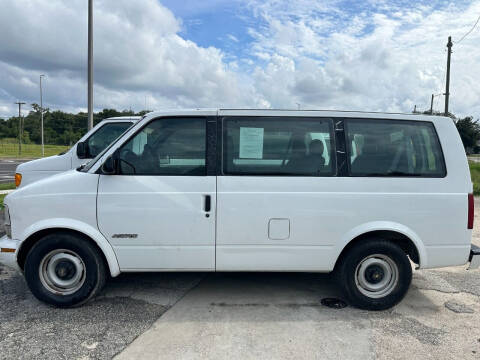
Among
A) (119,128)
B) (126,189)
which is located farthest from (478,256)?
(119,128)

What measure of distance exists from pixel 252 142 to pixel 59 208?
2031 mm

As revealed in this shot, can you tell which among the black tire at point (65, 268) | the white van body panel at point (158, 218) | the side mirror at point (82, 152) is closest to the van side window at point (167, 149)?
the white van body panel at point (158, 218)

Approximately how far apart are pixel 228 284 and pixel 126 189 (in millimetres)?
1776

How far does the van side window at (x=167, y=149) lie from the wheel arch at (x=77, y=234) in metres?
0.70

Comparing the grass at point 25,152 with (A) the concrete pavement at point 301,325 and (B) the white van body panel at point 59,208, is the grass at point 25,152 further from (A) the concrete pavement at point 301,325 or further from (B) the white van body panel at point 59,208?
(A) the concrete pavement at point 301,325

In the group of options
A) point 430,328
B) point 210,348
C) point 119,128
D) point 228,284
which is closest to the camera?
point 210,348

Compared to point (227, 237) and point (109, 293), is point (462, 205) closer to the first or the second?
point (227, 237)

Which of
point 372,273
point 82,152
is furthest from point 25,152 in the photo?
A: point 372,273

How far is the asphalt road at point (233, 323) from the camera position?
10.0 ft

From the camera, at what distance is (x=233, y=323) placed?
352 centimetres

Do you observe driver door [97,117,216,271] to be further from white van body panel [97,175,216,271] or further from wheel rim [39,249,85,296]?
wheel rim [39,249,85,296]

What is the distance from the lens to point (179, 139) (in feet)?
12.3

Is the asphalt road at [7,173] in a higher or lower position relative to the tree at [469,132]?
lower

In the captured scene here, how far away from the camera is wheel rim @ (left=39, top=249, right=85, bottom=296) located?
12.2ft
